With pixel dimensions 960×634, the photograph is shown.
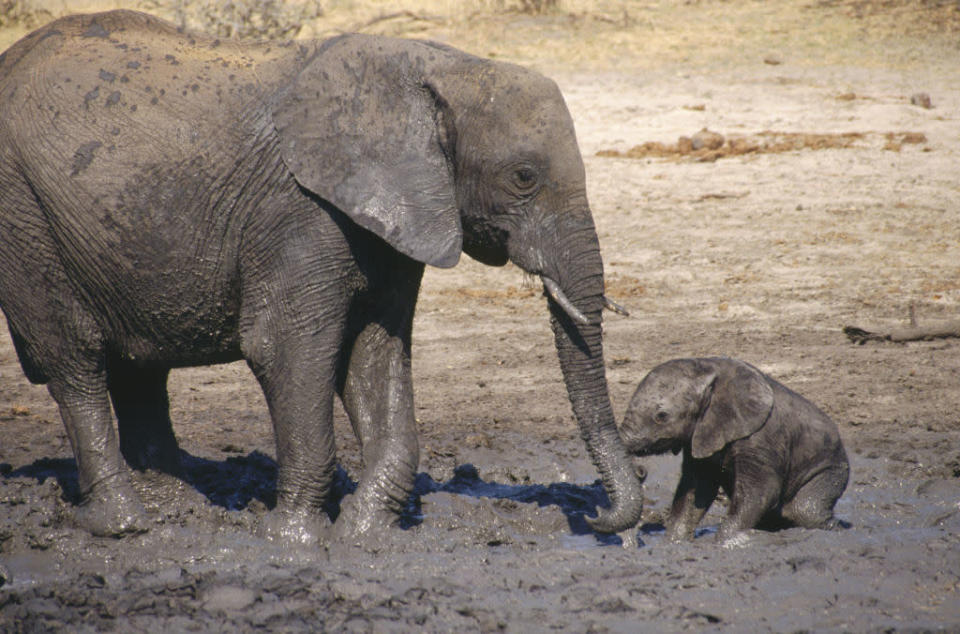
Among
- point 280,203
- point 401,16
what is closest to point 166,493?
point 280,203

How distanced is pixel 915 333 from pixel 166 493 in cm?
532

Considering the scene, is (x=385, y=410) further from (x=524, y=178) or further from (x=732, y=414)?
(x=732, y=414)

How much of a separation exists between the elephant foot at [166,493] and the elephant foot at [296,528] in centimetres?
76

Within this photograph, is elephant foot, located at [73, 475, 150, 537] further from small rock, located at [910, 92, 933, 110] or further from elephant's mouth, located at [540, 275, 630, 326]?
small rock, located at [910, 92, 933, 110]

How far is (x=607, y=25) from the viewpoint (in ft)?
53.9

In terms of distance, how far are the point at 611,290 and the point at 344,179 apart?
5.19m

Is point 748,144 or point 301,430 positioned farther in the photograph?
point 748,144

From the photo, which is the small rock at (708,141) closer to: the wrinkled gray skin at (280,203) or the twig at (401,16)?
the twig at (401,16)

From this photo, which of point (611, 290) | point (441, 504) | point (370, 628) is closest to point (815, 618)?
point (370, 628)

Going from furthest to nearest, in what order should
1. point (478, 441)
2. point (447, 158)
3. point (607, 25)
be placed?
point (607, 25) < point (478, 441) < point (447, 158)

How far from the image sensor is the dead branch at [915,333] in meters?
8.78

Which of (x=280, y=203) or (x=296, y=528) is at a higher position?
(x=280, y=203)

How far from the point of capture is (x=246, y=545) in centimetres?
575

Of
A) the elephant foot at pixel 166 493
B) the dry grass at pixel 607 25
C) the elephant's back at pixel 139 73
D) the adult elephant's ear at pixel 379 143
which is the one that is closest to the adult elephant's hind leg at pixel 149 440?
the elephant foot at pixel 166 493
